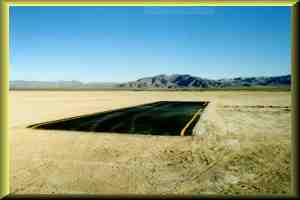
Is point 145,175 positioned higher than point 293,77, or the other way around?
point 293,77

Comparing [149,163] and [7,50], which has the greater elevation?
[7,50]

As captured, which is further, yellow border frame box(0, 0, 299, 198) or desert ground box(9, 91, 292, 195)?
desert ground box(9, 91, 292, 195)

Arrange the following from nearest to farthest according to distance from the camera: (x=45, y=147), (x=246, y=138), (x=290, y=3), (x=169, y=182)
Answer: (x=290, y=3) → (x=169, y=182) → (x=45, y=147) → (x=246, y=138)

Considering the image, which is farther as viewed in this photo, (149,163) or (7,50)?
(149,163)

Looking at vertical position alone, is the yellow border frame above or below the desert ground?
above

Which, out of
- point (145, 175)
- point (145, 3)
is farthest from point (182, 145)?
point (145, 3)

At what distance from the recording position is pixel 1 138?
568 centimetres

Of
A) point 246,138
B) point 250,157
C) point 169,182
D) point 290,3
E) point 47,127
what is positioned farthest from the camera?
point 47,127

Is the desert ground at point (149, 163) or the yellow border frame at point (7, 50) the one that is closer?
the yellow border frame at point (7, 50)

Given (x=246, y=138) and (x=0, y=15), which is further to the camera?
(x=246, y=138)

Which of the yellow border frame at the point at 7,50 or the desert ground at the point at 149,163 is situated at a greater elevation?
the yellow border frame at the point at 7,50

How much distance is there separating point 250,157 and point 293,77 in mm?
2718

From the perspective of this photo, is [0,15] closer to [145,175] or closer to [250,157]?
[145,175]

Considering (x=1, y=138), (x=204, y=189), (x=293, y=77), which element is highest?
(x=293, y=77)
